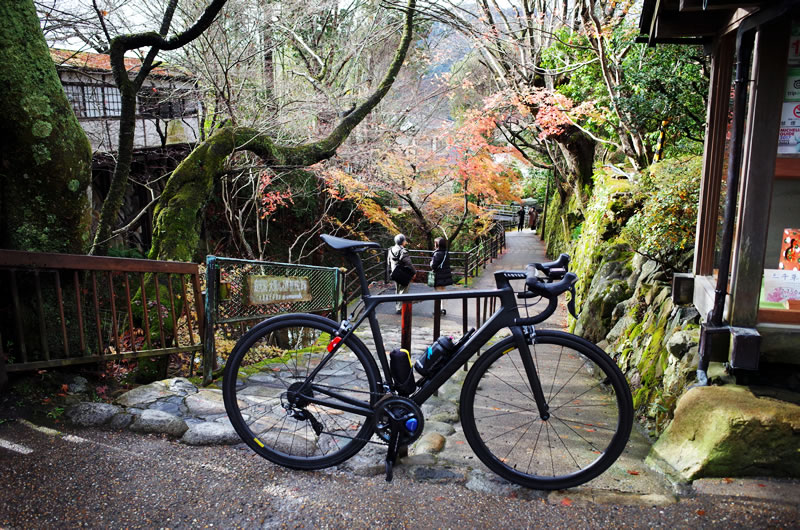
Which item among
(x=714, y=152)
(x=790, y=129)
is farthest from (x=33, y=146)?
(x=714, y=152)

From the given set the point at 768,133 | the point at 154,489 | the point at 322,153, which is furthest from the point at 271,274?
the point at 768,133

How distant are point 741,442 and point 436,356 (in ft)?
5.76

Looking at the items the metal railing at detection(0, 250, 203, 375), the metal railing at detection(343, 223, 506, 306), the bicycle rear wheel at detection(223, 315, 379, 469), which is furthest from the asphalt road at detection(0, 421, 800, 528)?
the metal railing at detection(343, 223, 506, 306)

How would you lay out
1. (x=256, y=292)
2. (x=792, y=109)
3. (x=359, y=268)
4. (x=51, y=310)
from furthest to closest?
(x=256, y=292), (x=51, y=310), (x=792, y=109), (x=359, y=268)

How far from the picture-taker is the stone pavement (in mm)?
2797

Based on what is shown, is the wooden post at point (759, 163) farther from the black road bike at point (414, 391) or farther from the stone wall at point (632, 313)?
the black road bike at point (414, 391)

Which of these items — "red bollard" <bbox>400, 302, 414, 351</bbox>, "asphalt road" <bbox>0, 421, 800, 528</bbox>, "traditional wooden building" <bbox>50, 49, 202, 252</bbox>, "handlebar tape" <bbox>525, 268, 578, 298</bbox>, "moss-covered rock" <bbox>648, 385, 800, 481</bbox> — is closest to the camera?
"asphalt road" <bbox>0, 421, 800, 528</bbox>

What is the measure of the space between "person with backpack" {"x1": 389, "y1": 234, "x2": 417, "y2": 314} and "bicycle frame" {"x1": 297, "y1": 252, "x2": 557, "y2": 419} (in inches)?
27.0

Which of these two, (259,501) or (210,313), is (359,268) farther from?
(210,313)

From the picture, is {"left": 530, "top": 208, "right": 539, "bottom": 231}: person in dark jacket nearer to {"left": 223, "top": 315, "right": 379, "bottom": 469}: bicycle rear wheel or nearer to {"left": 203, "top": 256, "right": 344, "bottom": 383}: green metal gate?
{"left": 203, "top": 256, "right": 344, "bottom": 383}: green metal gate

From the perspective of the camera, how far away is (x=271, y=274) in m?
5.44

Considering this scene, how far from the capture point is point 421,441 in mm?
3486

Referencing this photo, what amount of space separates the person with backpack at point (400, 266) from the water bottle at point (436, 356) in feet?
2.59

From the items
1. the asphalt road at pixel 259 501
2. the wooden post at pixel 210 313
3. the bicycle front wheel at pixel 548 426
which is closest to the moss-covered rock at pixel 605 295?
the bicycle front wheel at pixel 548 426
